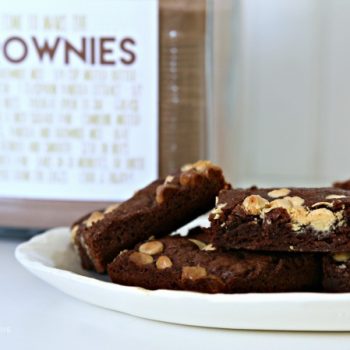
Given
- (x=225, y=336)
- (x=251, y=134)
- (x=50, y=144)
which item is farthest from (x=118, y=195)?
(x=251, y=134)

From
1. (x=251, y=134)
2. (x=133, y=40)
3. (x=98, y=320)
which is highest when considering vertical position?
(x=133, y=40)

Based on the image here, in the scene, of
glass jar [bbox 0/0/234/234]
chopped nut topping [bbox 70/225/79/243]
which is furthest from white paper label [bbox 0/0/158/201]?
chopped nut topping [bbox 70/225/79/243]

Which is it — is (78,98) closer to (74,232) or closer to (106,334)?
(74,232)

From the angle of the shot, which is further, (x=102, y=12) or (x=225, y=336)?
(x=102, y=12)

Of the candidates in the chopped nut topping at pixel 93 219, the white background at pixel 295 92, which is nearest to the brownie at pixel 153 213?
the chopped nut topping at pixel 93 219

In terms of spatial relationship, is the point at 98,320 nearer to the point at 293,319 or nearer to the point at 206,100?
the point at 293,319

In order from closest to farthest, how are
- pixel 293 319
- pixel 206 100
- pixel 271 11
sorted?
pixel 293 319 < pixel 206 100 < pixel 271 11

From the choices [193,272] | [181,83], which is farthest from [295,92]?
[193,272]

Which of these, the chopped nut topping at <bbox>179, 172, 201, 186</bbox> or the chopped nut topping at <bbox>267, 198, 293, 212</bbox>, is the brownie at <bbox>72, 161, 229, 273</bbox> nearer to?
the chopped nut topping at <bbox>179, 172, 201, 186</bbox>
